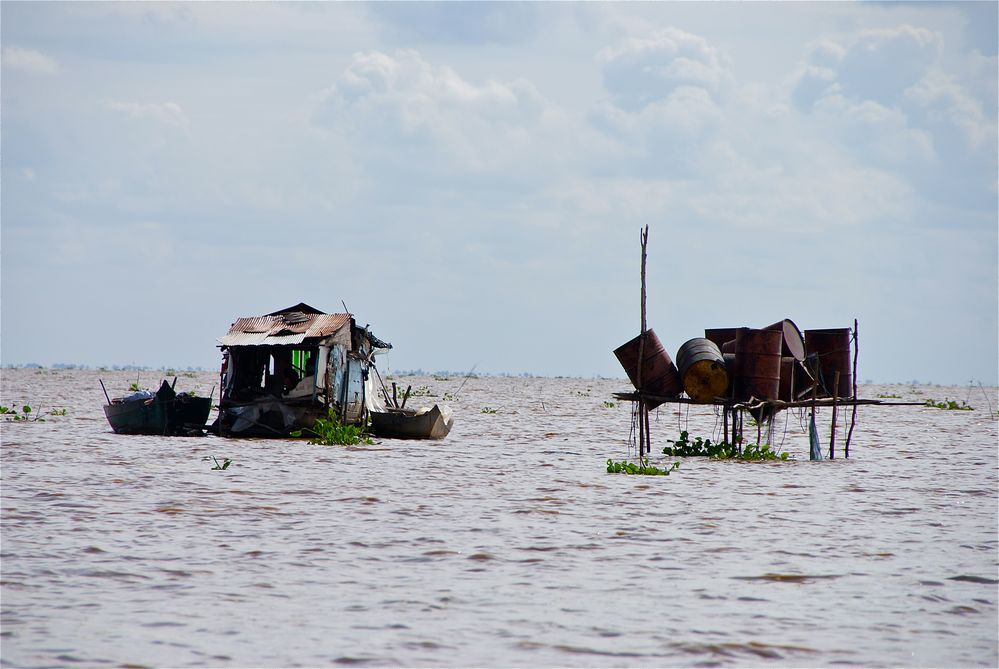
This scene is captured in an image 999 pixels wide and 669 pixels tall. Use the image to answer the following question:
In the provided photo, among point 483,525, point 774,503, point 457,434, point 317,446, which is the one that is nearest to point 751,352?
point 774,503

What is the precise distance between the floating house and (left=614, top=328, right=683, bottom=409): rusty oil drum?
298 inches

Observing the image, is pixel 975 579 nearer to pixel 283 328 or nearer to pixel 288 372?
pixel 283 328

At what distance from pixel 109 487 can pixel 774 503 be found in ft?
31.2

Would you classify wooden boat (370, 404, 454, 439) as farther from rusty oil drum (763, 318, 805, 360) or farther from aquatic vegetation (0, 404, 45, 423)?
aquatic vegetation (0, 404, 45, 423)

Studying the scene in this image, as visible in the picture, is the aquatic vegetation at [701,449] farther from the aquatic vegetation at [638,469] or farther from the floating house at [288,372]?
the floating house at [288,372]

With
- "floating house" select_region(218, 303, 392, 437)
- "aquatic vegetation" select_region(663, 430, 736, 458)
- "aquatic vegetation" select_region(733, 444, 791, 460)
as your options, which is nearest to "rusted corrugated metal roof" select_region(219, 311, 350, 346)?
"floating house" select_region(218, 303, 392, 437)

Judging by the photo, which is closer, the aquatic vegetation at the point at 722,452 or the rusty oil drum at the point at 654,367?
the rusty oil drum at the point at 654,367

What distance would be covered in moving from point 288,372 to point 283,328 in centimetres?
162

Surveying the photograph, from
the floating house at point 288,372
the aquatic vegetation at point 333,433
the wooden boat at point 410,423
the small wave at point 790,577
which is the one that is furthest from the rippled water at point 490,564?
the wooden boat at point 410,423

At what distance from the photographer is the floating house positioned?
938 inches

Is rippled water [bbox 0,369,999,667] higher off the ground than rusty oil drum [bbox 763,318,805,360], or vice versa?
rusty oil drum [bbox 763,318,805,360]

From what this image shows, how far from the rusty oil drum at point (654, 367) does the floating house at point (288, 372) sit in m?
7.56

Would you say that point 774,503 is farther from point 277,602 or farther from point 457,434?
point 457,434

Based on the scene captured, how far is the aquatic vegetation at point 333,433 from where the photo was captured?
76.5 ft
